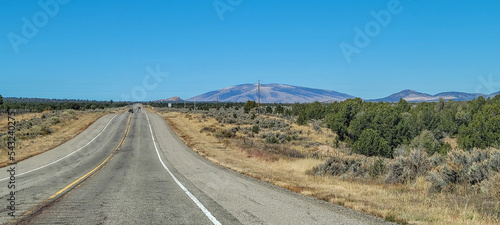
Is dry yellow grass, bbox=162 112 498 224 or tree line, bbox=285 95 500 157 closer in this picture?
dry yellow grass, bbox=162 112 498 224

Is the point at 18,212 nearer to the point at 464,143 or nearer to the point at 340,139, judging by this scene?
the point at 464,143

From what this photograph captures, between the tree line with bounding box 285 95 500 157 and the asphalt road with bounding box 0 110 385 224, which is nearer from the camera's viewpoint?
the asphalt road with bounding box 0 110 385 224

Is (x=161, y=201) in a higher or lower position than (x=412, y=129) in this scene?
lower

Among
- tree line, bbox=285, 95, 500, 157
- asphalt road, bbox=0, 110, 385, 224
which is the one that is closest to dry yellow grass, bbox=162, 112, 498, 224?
asphalt road, bbox=0, 110, 385, 224

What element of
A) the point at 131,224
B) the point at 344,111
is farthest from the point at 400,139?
the point at 131,224

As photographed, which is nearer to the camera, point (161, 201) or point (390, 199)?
point (161, 201)

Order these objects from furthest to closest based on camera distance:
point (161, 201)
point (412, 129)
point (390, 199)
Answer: point (412, 129), point (390, 199), point (161, 201)

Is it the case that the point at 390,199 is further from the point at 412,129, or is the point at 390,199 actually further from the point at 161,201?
the point at 412,129

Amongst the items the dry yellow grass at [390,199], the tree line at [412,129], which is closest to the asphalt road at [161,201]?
the dry yellow grass at [390,199]

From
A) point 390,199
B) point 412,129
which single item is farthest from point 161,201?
point 412,129

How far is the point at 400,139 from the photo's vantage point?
128 feet

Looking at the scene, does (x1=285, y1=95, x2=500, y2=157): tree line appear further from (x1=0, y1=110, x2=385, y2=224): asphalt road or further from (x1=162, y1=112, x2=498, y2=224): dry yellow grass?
(x1=0, y1=110, x2=385, y2=224): asphalt road

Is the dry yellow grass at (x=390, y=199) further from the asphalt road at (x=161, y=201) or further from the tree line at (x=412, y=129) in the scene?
the tree line at (x=412, y=129)

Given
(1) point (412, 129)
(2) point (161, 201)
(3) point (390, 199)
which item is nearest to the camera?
(2) point (161, 201)
